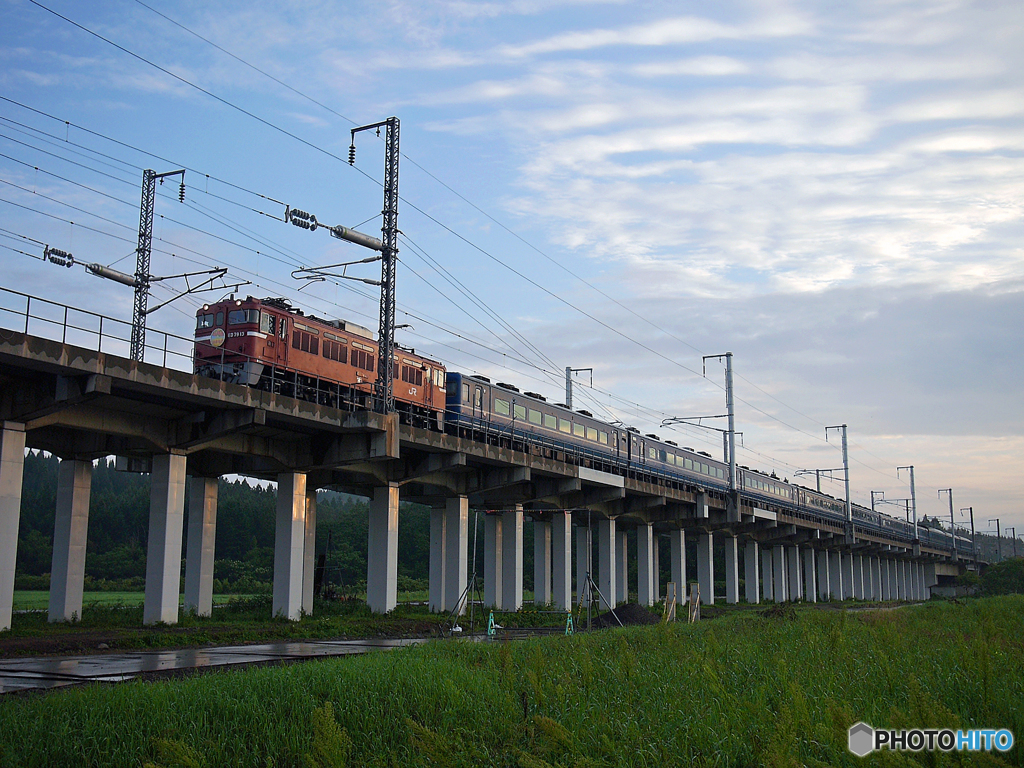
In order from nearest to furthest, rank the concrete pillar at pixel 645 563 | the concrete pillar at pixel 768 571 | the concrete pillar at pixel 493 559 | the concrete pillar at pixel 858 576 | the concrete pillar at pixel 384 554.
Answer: the concrete pillar at pixel 384 554, the concrete pillar at pixel 493 559, the concrete pillar at pixel 645 563, the concrete pillar at pixel 768 571, the concrete pillar at pixel 858 576

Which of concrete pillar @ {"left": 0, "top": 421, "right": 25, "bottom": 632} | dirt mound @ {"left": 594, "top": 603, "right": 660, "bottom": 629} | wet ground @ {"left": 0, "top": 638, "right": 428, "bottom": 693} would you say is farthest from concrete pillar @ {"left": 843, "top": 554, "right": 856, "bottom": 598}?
concrete pillar @ {"left": 0, "top": 421, "right": 25, "bottom": 632}

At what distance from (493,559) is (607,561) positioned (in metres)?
7.94

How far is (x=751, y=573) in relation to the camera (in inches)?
3086

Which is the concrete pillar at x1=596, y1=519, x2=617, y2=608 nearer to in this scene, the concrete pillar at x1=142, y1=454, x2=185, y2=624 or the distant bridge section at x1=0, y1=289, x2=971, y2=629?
the distant bridge section at x1=0, y1=289, x2=971, y2=629

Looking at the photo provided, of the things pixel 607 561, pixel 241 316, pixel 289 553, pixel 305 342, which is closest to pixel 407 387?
pixel 305 342

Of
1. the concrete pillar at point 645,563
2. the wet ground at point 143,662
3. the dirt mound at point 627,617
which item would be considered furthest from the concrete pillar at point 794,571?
the wet ground at point 143,662

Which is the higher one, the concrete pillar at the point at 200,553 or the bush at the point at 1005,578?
the concrete pillar at the point at 200,553

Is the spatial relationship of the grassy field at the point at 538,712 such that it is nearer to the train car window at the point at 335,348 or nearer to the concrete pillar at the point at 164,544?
the concrete pillar at the point at 164,544

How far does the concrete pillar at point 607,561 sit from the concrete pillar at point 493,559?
20.4ft

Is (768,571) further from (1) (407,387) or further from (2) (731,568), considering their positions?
(1) (407,387)

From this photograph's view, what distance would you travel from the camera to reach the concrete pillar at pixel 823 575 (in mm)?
96925

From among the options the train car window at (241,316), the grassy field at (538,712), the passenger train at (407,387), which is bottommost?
the grassy field at (538,712)

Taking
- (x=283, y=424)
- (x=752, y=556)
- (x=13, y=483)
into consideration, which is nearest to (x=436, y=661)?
(x=13, y=483)

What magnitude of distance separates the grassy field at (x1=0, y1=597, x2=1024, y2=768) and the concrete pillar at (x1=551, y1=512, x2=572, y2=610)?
34453 mm
